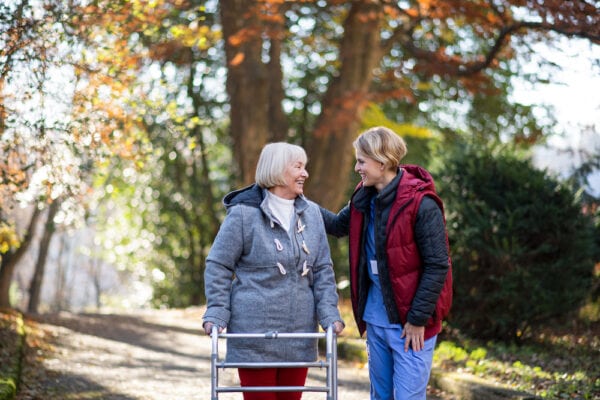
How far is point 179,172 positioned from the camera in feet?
78.7

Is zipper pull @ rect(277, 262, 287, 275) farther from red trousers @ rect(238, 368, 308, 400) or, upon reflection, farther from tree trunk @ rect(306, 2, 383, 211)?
tree trunk @ rect(306, 2, 383, 211)

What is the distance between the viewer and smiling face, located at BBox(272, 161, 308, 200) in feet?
14.7

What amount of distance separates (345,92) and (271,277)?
34.4 feet

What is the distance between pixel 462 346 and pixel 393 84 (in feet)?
28.6

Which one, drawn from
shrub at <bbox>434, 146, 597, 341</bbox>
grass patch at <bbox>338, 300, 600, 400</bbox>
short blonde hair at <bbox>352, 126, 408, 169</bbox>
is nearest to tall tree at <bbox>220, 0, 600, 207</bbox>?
shrub at <bbox>434, 146, 597, 341</bbox>

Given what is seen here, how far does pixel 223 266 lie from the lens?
4.43 m

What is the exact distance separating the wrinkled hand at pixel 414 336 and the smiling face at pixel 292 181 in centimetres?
88

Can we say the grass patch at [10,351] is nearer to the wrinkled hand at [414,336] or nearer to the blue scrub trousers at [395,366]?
the blue scrub trousers at [395,366]

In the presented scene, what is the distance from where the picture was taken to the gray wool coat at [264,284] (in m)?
4.38

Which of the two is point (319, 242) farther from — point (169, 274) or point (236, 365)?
point (169, 274)

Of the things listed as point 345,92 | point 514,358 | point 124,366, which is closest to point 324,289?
point 514,358

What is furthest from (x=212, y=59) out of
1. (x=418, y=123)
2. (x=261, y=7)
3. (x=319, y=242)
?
(x=319, y=242)

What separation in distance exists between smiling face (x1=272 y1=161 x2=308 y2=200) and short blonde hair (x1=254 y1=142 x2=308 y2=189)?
0.02 m

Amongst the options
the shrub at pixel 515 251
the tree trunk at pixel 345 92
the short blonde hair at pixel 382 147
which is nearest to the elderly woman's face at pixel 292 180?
the short blonde hair at pixel 382 147
